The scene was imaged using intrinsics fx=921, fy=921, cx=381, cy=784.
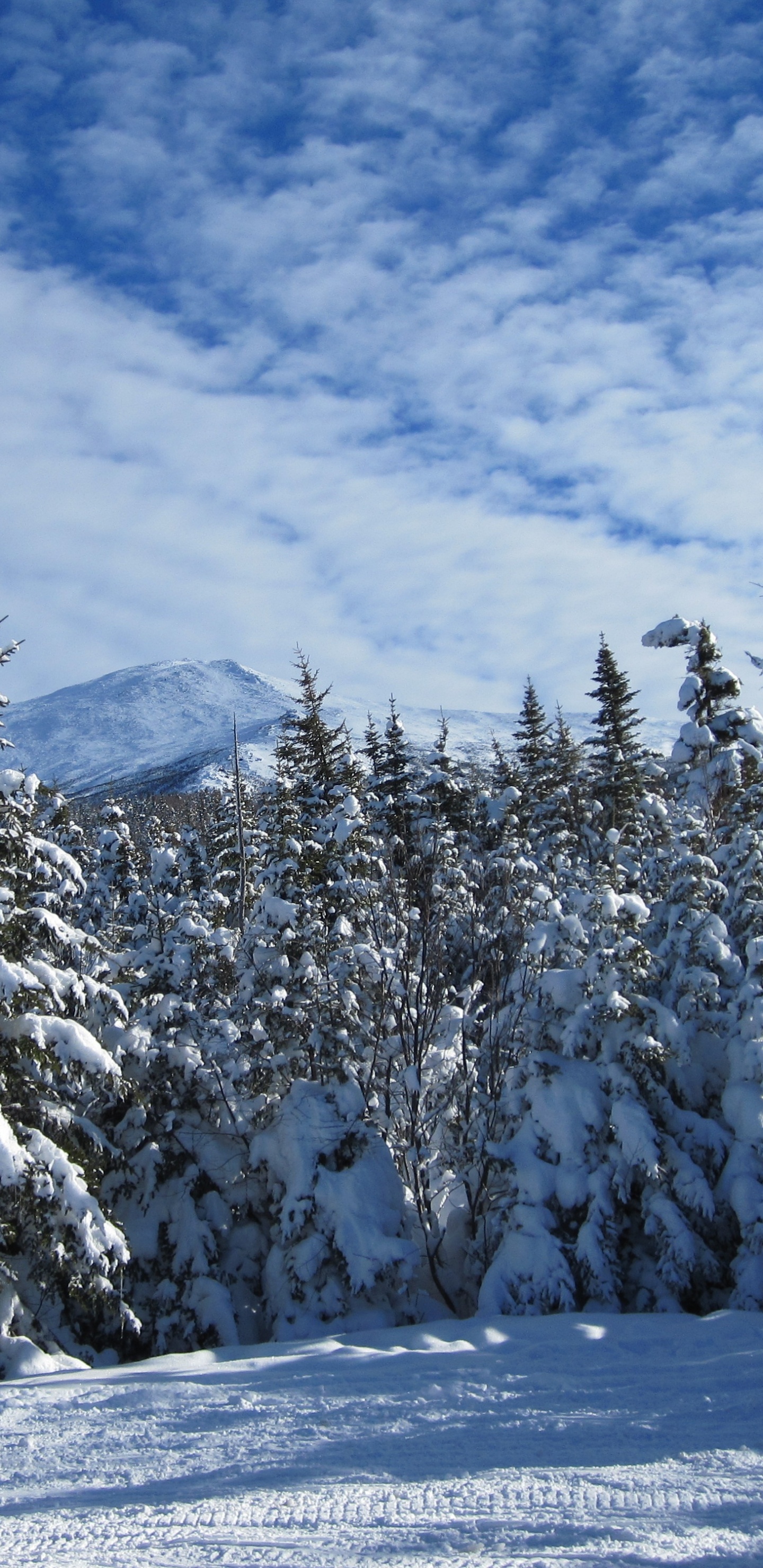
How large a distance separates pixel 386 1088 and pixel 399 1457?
7.90 meters

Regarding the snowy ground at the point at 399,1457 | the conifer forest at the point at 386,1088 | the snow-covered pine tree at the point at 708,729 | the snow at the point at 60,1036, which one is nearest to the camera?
the snowy ground at the point at 399,1457

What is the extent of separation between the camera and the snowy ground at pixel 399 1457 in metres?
5.27

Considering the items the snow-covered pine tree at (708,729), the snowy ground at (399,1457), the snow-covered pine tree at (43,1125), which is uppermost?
the snow-covered pine tree at (708,729)

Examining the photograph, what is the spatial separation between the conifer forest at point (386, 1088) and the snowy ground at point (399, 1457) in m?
1.89

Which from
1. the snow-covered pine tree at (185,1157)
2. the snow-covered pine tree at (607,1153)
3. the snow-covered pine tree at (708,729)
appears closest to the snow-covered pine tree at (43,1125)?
the snow-covered pine tree at (185,1157)

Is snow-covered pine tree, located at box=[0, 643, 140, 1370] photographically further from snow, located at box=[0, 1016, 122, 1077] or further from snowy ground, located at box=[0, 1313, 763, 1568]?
snowy ground, located at box=[0, 1313, 763, 1568]

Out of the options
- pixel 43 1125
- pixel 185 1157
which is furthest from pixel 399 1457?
pixel 185 1157

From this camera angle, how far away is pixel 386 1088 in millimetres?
14562

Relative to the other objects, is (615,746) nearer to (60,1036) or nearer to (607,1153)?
(607,1153)

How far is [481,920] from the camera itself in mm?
15617

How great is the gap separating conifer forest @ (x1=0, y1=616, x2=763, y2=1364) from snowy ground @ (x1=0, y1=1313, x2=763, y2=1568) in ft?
6.20

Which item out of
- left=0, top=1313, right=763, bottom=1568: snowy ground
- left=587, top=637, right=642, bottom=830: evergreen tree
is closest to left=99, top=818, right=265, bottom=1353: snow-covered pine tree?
left=0, top=1313, right=763, bottom=1568: snowy ground

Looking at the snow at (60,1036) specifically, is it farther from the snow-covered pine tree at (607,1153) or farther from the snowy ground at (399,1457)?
the snow-covered pine tree at (607,1153)

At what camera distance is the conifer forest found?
10570 millimetres
